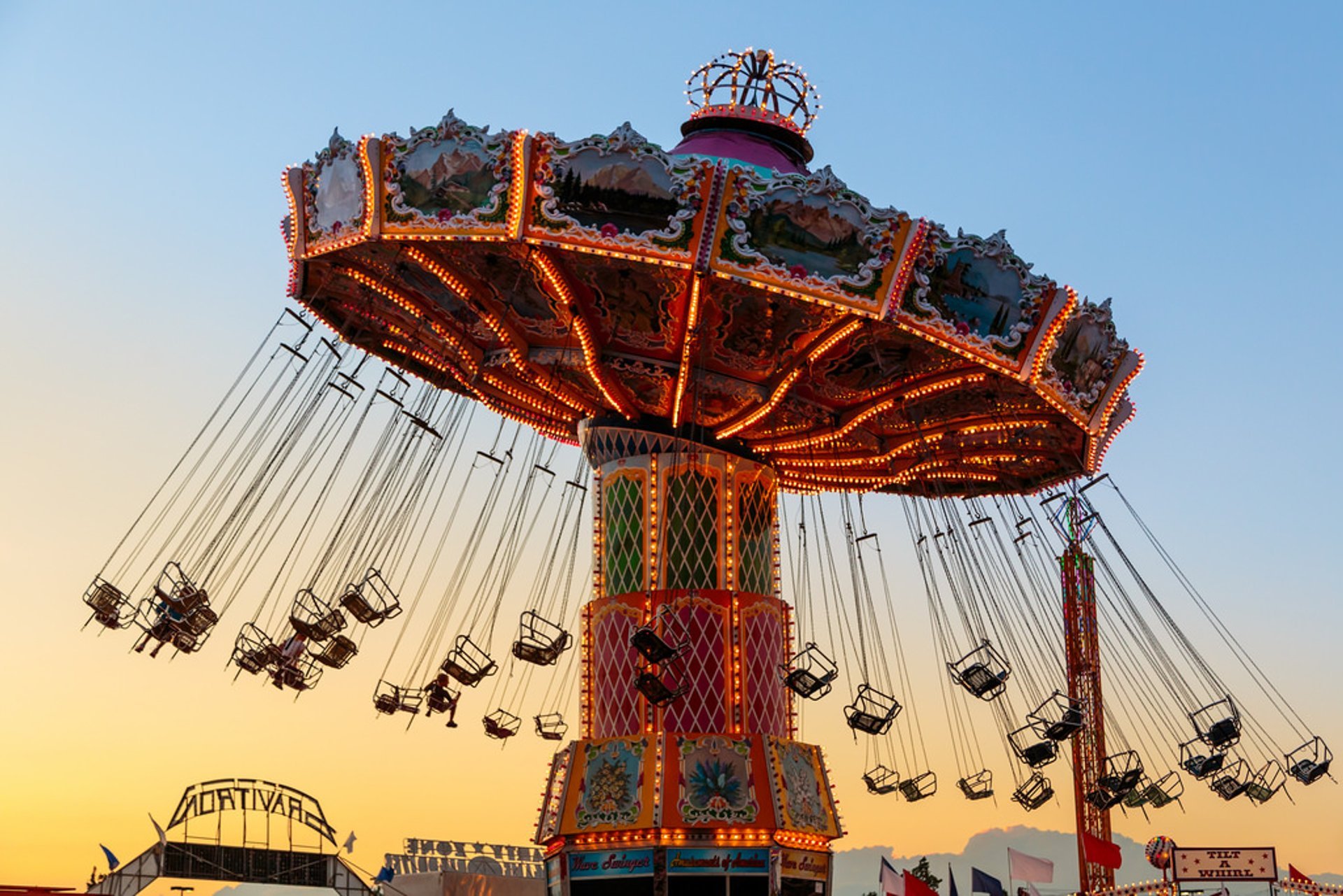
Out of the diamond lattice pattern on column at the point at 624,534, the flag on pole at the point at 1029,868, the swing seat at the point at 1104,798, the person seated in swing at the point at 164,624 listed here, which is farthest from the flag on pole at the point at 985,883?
the person seated in swing at the point at 164,624

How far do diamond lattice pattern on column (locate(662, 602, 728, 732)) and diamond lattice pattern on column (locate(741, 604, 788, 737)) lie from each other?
43 centimetres

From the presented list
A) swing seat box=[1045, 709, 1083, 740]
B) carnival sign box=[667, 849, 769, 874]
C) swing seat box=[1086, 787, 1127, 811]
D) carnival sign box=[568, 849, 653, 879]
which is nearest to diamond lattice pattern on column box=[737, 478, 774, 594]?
carnival sign box=[667, 849, 769, 874]

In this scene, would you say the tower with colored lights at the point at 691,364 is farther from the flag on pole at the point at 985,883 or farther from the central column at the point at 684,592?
the flag on pole at the point at 985,883

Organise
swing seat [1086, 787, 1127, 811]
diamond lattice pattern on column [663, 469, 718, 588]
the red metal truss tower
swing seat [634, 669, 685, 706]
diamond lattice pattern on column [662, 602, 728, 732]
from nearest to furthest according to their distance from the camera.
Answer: swing seat [634, 669, 685, 706]
diamond lattice pattern on column [662, 602, 728, 732]
diamond lattice pattern on column [663, 469, 718, 588]
swing seat [1086, 787, 1127, 811]
the red metal truss tower

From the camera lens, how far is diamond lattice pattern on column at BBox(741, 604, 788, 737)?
24.9 meters

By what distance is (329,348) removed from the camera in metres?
26.8

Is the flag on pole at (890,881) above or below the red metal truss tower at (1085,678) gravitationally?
below

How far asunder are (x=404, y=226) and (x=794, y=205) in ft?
17.7

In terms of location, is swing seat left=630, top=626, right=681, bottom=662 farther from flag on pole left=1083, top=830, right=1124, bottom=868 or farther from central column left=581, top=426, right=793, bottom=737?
flag on pole left=1083, top=830, right=1124, bottom=868

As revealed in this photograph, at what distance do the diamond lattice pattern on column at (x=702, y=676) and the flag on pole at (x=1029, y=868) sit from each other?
1152cm

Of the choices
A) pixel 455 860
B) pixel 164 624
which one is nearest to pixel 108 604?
pixel 164 624

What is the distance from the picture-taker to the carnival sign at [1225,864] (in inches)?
1231

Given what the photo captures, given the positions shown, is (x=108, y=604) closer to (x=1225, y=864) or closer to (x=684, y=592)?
(x=684, y=592)

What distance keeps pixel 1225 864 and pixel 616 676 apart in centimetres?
1448
